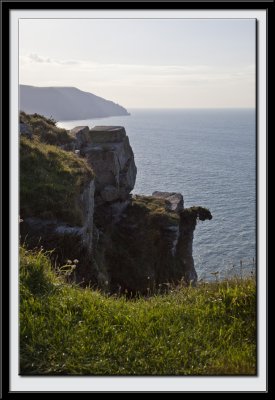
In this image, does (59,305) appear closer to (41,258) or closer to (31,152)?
(41,258)

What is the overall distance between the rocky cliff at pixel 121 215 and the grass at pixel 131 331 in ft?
37.6

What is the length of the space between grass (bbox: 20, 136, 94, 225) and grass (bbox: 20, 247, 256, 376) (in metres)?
9.43

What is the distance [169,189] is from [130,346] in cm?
7206

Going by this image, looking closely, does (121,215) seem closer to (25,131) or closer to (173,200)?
(173,200)

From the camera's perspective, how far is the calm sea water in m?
52.7

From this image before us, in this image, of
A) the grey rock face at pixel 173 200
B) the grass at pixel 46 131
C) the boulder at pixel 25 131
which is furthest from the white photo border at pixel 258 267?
the grey rock face at pixel 173 200

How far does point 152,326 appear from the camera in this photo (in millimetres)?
7004

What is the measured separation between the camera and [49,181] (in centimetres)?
1916

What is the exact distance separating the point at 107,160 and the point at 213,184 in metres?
57.4

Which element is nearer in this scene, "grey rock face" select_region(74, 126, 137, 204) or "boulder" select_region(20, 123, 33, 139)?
"boulder" select_region(20, 123, 33, 139)

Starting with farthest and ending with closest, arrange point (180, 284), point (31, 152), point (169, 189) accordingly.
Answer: point (169, 189) < point (31, 152) < point (180, 284)

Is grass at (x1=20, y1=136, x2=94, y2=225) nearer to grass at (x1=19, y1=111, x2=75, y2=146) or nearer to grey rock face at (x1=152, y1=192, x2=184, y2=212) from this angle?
grass at (x1=19, y1=111, x2=75, y2=146)

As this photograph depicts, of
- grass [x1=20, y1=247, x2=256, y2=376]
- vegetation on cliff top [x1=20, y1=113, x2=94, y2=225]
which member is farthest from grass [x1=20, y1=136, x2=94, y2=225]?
grass [x1=20, y1=247, x2=256, y2=376]

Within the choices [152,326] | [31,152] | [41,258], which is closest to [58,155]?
[31,152]
